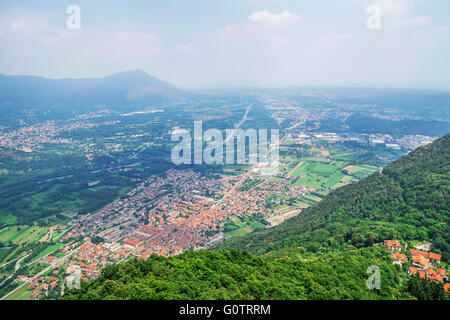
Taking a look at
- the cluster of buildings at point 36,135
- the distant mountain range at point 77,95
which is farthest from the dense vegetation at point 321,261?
the distant mountain range at point 77,95

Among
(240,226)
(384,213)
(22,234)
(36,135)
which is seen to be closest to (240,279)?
(384,213)

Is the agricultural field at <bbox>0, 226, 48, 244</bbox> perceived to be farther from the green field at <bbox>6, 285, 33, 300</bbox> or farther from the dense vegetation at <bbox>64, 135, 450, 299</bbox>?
the dense vegetation at <bbox>64, 135, 450, 299</bbox>

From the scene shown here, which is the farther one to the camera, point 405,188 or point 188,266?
point 405,188

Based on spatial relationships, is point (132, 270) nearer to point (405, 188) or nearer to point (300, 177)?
point (405, 188)

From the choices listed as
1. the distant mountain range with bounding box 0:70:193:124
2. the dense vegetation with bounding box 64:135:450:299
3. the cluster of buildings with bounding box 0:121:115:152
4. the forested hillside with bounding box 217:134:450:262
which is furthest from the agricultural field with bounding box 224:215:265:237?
the distant mountain range with bounding box 0:70:193:124
